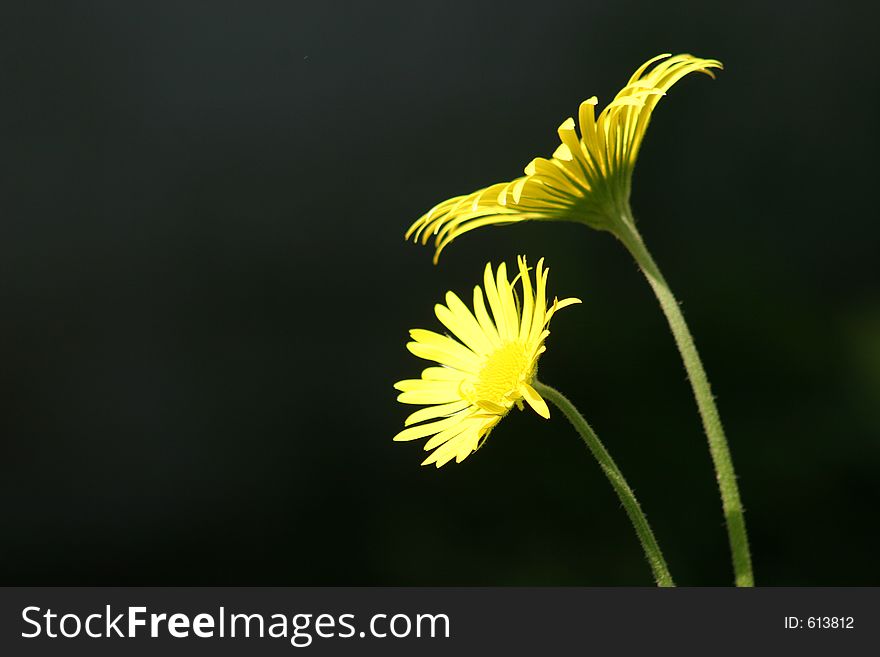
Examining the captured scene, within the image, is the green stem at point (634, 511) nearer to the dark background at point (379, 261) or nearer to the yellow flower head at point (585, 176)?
the yellow flower head at point (585, 176)

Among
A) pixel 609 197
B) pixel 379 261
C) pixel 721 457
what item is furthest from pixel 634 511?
pixel 379 261

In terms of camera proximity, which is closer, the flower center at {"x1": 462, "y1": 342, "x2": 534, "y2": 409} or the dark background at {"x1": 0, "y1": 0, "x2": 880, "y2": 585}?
the flower center at {"x1": 462, "y1": 342, "x2": 534, "y2": 409}

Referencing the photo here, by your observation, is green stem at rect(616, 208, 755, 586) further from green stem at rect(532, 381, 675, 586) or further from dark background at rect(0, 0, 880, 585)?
dark background at rect(0, 0, 880, 585)

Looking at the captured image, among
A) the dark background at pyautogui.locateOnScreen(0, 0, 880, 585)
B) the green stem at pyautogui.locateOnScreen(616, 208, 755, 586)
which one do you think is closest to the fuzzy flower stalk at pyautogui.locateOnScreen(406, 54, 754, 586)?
the green stem at pyautogui.locateOnScreen(616, 208, 755, 586)

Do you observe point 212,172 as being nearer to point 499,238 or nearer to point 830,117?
point 499,238

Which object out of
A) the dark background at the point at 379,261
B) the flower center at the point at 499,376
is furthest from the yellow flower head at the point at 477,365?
the dark background at the point at 379,261

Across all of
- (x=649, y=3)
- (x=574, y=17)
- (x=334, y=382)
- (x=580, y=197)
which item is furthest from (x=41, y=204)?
(x=580, y=197)

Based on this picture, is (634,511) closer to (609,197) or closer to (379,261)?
(609,197)

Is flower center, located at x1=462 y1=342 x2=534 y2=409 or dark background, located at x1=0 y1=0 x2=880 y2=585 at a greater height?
dark background, located at x1=0 y1=0 x2=880 y2=585
